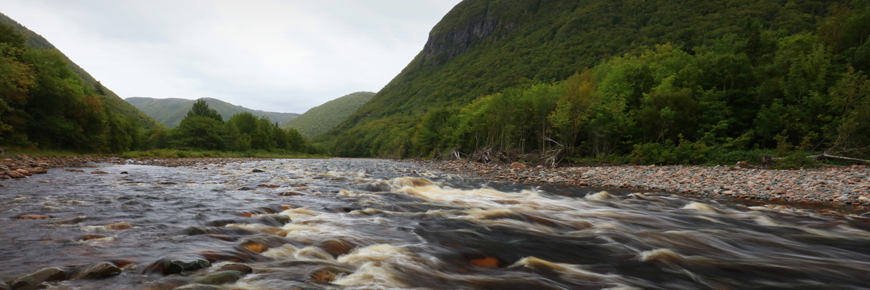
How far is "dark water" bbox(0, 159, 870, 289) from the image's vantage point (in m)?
4.26

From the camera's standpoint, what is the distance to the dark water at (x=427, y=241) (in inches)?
168

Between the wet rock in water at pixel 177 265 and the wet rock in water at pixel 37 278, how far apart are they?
0.69 meters

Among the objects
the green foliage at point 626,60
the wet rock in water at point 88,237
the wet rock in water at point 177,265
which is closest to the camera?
the wet rock in water at point 177,265

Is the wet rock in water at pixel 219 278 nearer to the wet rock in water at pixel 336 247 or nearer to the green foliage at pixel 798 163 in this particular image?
the wet rock in water at pixel 336 247

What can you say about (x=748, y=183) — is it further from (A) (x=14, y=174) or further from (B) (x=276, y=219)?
(A) (x=14, y=174)

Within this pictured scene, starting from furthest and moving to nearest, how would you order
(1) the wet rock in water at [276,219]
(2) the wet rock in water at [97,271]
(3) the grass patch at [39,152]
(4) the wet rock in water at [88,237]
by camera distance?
(3) the grass patch at [39,152]
(1) the wet rock in water at [276,219]
(4) the wet rock in water at [88,237]
(2) the wet rock in water at [97,271]

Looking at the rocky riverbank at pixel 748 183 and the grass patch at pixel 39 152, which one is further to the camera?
the grass patch at pixel 39 152

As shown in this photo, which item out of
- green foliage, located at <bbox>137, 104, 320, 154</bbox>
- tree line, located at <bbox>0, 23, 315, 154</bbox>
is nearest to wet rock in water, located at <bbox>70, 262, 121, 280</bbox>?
tree line, located at <bbox>0, 23, 315, 154</bbox>

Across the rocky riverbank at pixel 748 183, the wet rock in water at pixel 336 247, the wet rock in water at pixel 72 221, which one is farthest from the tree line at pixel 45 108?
the rocky riverbank at pixel 748 183

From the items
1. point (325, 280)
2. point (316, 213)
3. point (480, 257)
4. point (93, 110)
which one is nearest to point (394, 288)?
point (325, 280)

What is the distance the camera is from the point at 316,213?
796 centimetres

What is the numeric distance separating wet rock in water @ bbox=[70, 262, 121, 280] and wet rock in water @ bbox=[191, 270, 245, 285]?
34.3 inches

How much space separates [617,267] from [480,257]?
2069 mm

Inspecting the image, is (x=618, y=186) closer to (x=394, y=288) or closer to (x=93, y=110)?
(x=394, y=288)
